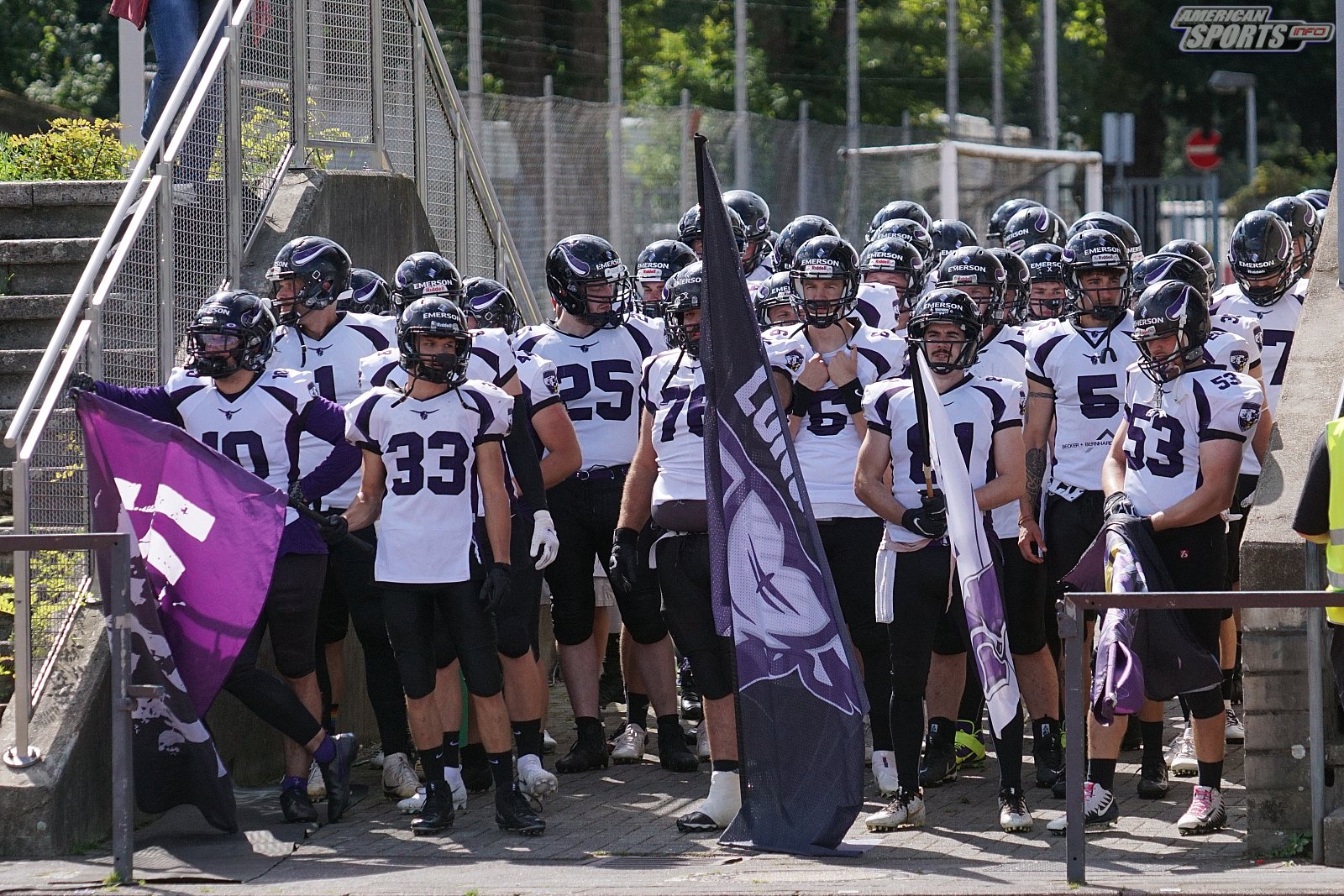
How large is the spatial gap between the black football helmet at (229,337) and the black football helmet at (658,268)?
223cm

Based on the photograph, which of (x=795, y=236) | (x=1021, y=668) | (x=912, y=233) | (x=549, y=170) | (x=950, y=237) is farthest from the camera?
Result: (x=549, y=170)

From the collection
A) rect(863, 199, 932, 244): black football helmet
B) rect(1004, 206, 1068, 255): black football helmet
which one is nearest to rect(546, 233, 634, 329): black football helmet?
rect(863, 199, 932, 244): black football helmet

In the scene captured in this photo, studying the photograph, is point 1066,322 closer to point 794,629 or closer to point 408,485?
point 794,629

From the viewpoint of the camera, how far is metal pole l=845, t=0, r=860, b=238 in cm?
2031

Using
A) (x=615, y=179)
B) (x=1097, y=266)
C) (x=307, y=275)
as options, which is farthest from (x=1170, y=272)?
(x=615, y=179)

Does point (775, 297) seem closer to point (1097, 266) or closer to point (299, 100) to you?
point (1097, 266)

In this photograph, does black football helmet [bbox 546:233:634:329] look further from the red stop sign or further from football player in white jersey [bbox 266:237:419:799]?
the red stop sign

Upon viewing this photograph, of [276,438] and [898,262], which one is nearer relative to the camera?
[276,438]

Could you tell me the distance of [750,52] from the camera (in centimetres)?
2583

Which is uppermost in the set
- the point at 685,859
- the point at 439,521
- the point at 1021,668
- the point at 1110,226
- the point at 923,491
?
the point at 1110,226

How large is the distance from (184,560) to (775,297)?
2757 mm

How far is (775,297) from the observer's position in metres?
8.51

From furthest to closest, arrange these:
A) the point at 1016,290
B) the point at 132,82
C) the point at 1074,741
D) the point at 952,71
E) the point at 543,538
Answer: the point at 952,71 → the point at 132,82 → the point at 1016,290 → the point at 543,538 → the point at 1074,741

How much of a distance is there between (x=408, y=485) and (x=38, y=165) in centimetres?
428
